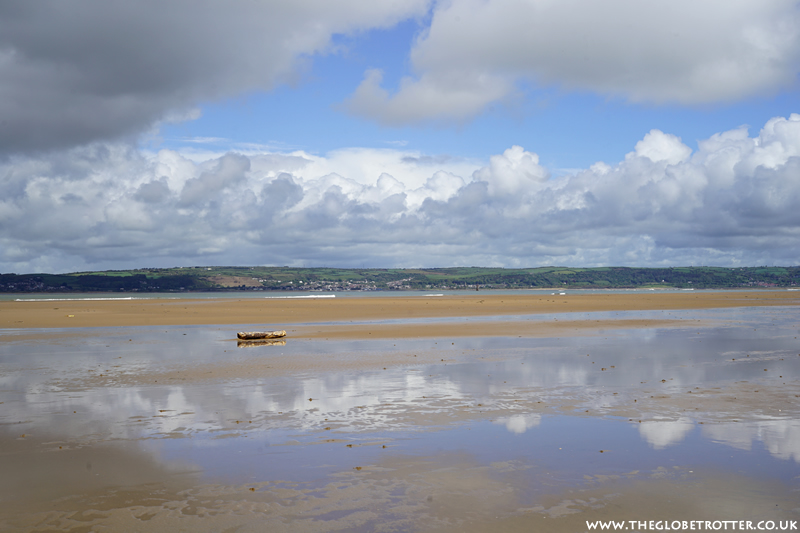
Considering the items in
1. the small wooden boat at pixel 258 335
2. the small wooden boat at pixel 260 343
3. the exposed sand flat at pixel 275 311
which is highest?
the small wooden boat at pixel 258 335

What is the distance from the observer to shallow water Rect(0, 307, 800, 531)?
24.9ft

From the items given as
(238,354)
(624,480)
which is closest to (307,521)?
(624,480)

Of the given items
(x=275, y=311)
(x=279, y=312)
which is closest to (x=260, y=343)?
(x=279, y=312)

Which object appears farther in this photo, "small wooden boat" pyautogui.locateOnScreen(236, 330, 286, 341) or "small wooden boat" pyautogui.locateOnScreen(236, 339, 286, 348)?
"small wooden boat" pyautogui.locateOnScreen(236, 330, 286, 341)

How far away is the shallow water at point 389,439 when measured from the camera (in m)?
7.60

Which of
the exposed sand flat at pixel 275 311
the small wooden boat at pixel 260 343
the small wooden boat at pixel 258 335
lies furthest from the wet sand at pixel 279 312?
the small wooden boat at pixel 260 343

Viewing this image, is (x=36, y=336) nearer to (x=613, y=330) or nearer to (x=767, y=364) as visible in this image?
(x=613, y=330)

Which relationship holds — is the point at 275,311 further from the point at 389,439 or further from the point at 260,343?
the point at 389,439

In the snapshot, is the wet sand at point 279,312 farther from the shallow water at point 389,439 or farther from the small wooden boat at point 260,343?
the shallow water at point 389,439

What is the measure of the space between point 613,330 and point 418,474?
29.3m

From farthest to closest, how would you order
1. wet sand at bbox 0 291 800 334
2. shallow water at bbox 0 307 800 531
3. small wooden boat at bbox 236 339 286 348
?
wet sand at bbox 0 291 800 334 → small wooden boat at bbox 236 339 286 348 → shallow water at bbox 0 307 800 531

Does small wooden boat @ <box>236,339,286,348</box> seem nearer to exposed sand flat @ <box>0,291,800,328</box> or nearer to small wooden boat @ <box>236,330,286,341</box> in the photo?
small wooden boat @ <box>236,330,286,341</box>

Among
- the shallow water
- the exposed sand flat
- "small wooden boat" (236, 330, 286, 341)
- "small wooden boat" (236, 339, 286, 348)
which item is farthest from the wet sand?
the shallow water

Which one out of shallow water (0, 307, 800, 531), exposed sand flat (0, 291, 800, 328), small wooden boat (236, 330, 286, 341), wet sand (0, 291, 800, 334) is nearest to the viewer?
shallow water (0, 307, 800, 531)
